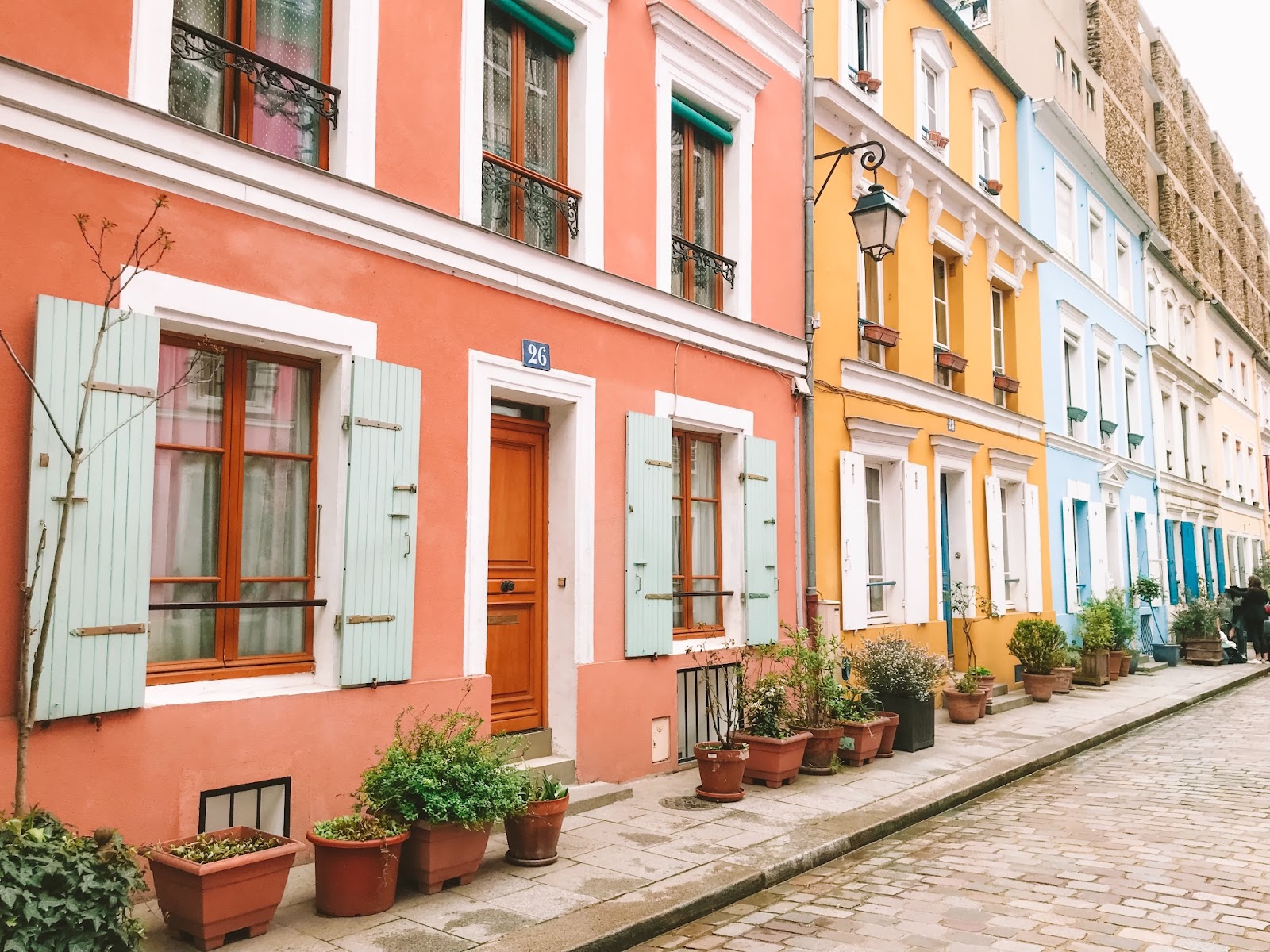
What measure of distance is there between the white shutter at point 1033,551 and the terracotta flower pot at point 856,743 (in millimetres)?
7080

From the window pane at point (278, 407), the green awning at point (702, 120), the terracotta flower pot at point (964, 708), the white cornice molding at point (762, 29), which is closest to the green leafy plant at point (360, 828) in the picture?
the window pane at point (278, 407)

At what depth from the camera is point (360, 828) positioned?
4.87 meters

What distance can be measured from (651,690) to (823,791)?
1.53 metres

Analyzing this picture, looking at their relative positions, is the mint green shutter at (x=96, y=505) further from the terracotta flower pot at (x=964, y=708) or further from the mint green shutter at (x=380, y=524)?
the terracotta flower pot at (x=964, y=708)

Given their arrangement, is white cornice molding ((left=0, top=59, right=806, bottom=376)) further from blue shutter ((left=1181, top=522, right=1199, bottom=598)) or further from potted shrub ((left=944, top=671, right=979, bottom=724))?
blue shutter ((left=1181, top=522, right=1199, bottom=598))

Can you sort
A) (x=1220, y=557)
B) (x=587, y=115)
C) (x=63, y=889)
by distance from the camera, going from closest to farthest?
1. (x=63, y=889)
2. (x=587, y=115)
3. (x=1220, y=557)

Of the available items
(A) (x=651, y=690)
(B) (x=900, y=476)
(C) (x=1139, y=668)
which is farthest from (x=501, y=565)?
(C) (x=1139, y=668)

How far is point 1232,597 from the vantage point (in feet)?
Answer: 74.0

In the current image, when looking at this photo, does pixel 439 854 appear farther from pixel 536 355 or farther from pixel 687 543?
pixel 687 543

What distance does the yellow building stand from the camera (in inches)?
425

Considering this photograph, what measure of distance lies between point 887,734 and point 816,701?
1.02 metres

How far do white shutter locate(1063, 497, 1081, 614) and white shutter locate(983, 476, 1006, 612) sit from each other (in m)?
2.78

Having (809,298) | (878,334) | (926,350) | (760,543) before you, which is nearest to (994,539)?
(926,350)

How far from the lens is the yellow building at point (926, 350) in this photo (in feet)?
35.4
